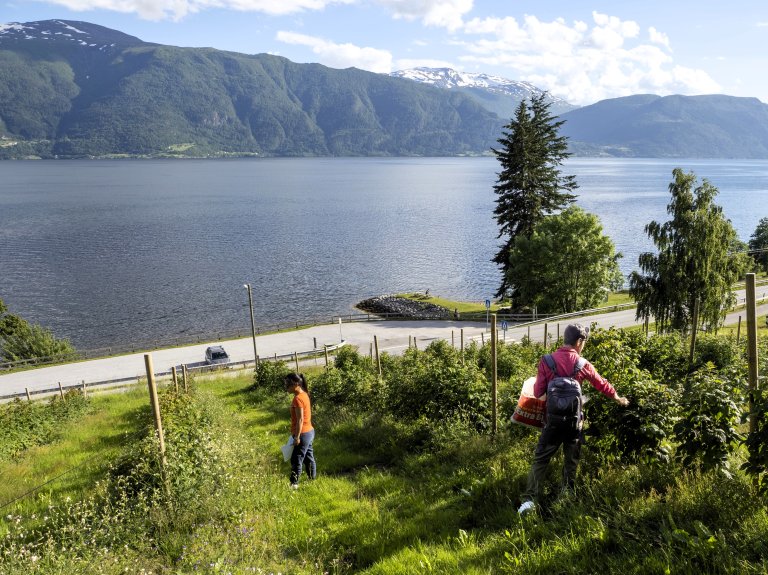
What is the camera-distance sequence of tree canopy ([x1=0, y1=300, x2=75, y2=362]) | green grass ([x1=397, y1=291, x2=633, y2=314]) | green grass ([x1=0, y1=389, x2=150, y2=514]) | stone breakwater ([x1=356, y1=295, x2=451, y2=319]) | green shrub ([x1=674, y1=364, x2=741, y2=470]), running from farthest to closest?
green grass ([x1=397, y1=291, x2=633, y2=314])
stone breakwater ([x1=356, y1=295, x2=451, y2=319])
tree canopy ([x1=0, y1=300, x2=75, y2=362])
green grass ([x1=0, y1=389, x2=150, y2=514])
green shrub ([x1=674, y1=364, x2=741, y2=470])

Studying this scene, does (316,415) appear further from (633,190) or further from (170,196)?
(633,190)

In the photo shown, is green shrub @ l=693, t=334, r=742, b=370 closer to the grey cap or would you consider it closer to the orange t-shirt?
the grey cap

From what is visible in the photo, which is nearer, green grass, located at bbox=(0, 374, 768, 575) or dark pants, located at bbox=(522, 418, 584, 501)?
green grass, located at bbox=(0, 374, 768, 575)

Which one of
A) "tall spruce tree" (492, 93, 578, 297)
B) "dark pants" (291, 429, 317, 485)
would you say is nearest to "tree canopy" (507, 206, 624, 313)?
"tall spruce tree" (492, 93, 578, 297)

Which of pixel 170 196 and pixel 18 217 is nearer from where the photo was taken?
pixel 18 217

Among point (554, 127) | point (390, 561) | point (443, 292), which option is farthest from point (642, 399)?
point (443, 292)

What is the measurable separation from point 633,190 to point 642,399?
656 feet

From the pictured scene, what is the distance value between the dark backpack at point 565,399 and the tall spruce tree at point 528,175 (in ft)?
131

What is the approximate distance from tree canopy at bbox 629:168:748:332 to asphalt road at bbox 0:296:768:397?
3951 mm

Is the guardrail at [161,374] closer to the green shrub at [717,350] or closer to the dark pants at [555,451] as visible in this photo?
the green shrub at [717,350]

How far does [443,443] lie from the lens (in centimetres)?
895

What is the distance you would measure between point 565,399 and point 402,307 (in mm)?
50211

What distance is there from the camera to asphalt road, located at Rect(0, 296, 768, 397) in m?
35.6

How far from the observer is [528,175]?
1812 inches
